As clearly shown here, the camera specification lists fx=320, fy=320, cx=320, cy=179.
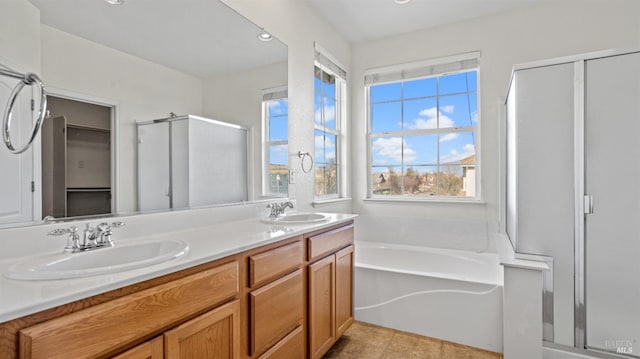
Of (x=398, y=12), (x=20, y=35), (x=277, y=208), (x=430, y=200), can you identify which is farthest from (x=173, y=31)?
(x=430, y=200)

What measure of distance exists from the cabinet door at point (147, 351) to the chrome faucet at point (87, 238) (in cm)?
45

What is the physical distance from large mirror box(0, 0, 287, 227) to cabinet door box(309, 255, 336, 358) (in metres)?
0.76

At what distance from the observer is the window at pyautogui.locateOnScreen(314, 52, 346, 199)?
10.2 ft

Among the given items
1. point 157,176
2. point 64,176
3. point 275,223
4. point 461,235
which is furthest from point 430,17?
point 64,176

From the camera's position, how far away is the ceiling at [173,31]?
1.28 metres

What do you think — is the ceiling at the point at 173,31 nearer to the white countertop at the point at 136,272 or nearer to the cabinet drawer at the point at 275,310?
the white countertop at the point at 136,272

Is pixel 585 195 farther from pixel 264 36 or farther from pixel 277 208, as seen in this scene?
pixel 264 36

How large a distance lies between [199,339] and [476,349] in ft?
6.35

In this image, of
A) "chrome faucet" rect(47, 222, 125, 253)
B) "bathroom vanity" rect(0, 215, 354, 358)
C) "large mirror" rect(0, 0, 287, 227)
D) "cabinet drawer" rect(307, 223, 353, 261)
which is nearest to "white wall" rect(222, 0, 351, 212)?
"large mirror" rect(0, 0, 287, 227)

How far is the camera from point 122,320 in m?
0.85

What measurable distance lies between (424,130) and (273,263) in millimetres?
2553

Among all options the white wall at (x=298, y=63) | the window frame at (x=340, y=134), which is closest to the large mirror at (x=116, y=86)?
the white wall at (x=298, y=63)

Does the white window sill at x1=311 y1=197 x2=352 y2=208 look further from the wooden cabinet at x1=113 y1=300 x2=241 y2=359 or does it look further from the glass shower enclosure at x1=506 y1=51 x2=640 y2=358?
the wooden cabinet at x1=113 y1=300 x2=241 y2=359

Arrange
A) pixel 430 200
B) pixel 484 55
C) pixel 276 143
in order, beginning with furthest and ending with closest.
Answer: pixel 430 200 < pixel 484 55 < pixel 276 143
